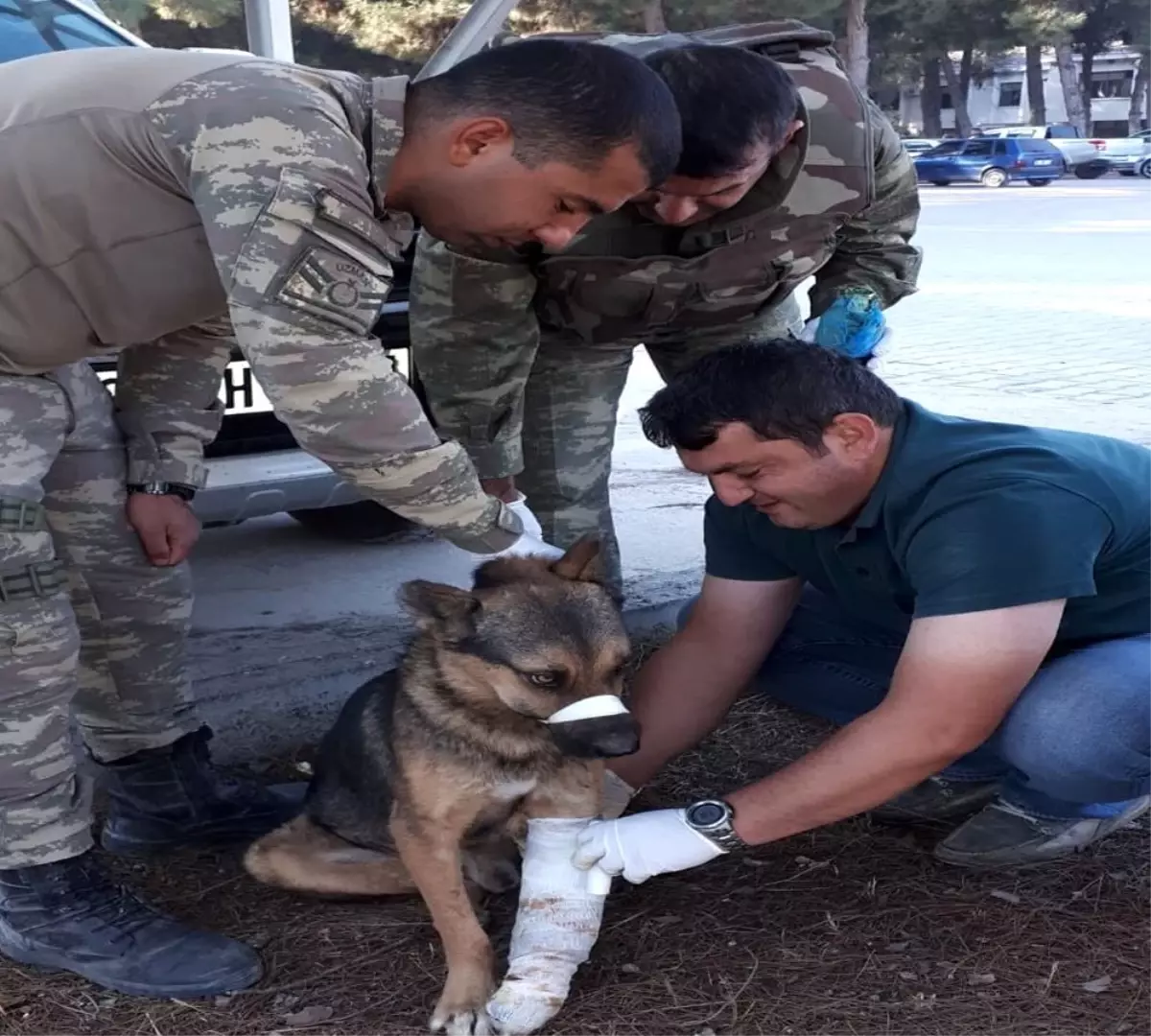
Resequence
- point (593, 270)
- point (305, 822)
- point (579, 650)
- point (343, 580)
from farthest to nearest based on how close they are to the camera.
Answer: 1. point (343, 580)
2. point (593, 270)
3. point (305, 822)
4. point (579, 650)

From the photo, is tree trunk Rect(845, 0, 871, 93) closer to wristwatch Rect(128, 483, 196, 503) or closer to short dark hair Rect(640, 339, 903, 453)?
short dark hair Rect(640, 339, 903, 453)

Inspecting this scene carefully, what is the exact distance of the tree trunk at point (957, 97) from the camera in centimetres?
5181

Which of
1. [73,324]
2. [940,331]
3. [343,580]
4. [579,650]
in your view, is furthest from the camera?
[940,331]

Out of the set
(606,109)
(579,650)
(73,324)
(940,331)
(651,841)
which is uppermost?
(606,109)

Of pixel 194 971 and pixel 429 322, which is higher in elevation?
pixel 429 322

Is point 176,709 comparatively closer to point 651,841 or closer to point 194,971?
point 194,971

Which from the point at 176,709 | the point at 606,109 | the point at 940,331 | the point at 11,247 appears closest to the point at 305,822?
the point at 176,709

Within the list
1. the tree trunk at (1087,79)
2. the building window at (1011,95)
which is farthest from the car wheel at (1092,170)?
the building window at (1011,95)

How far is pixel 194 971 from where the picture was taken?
115 inches

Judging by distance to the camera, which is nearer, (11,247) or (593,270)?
(11,247)

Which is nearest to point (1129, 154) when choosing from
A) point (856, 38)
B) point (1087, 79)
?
point (856, 38)

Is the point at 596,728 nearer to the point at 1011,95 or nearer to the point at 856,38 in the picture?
the point at 856,38

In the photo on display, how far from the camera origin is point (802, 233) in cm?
376

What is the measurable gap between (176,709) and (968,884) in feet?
6.47
